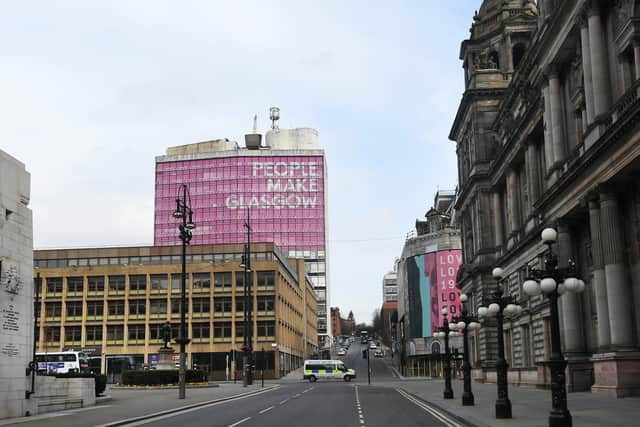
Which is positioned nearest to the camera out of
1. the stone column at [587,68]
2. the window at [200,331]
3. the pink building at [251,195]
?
the stone column at [587,68]

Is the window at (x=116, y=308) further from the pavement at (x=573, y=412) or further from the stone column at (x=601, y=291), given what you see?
the stone column at (x=601, y=291)

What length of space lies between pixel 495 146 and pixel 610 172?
33.1 meters

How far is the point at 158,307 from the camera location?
328 ft

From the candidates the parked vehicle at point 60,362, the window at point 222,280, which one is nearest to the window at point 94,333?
the window at point 222,280

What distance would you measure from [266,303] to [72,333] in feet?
86.2

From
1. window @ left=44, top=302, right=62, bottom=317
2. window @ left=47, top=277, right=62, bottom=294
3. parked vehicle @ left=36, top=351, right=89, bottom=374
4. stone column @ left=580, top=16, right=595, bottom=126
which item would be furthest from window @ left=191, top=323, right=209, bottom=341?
stone column @ left=580, top=16, right=595, bottom=126

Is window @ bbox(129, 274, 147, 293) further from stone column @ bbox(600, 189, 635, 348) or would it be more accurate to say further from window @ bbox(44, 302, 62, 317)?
stone column @ bbox(600, 189, 635, 348)

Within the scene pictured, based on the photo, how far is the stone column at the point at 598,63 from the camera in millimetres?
33406

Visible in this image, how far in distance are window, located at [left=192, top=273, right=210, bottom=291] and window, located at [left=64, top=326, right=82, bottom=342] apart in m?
16.5

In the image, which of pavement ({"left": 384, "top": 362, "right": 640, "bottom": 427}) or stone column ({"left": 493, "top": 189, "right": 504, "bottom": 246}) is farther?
stone column ({"left": 493, "top": 189, "right": 504, "bottom": 246})

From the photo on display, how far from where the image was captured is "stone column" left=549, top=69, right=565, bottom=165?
4141 centimetres

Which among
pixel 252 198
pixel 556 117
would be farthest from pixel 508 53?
pixel 252 198

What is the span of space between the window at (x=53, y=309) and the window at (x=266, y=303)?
88.5ft

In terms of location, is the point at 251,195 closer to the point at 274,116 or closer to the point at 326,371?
the point at 274,116
